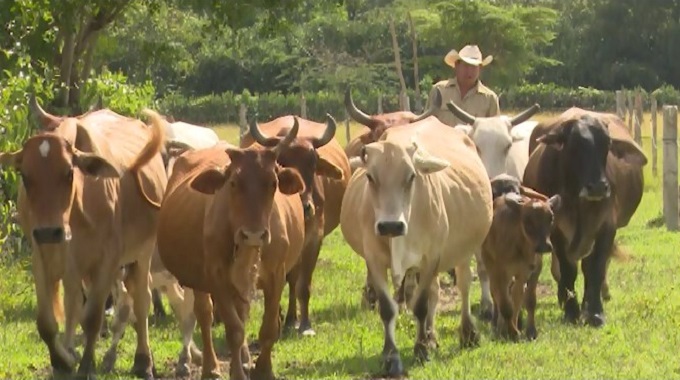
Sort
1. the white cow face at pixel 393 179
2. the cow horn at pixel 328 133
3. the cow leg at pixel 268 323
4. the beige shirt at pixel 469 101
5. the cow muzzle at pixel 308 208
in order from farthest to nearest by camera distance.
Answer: the beige shirt at pixel 469 101 → the cow muzzle at pixel 308 208 → the cow horn at pixel 328 133 → the white cow face at pixel 393 179 → the cow leg at pixel 268 323

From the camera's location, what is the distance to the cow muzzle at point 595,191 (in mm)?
11383

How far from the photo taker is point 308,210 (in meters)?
10.4

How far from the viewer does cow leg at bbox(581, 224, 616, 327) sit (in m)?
11.1

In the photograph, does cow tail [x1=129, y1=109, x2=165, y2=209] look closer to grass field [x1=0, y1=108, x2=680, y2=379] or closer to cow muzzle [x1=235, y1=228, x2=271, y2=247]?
grass field [x1=0, y1=108, x2=680, y2=379]

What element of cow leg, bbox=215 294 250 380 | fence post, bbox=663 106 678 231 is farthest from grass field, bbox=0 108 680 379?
fence post, bbox=663 106 678 231

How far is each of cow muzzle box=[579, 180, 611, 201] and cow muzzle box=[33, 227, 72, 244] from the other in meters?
4.40

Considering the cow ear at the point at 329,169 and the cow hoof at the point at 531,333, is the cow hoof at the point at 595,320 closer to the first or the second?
the cow hoof at the point at 531,333

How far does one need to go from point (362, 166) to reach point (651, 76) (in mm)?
47348

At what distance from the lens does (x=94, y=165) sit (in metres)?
8.97

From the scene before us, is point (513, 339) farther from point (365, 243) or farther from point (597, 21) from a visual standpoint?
point (597, 21)

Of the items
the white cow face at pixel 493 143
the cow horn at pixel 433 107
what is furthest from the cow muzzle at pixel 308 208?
the white cow face at pixel 493 143

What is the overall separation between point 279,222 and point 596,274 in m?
3.55

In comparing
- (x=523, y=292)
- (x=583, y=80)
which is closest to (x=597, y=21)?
(x=583, y=80)

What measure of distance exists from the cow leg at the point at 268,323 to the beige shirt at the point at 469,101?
226 inches
